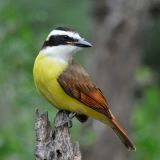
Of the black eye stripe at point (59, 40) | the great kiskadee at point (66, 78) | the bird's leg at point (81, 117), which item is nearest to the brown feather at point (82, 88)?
the great kiskadee at point (66, 78)

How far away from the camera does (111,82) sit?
15867 millimetres

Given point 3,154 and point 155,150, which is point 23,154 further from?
point 155,150

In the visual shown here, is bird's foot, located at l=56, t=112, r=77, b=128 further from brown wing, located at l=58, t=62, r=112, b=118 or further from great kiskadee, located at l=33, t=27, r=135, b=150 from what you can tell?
brown wing, located at l=58, t=62, r=112, b=118

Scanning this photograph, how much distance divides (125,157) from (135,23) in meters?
2.15

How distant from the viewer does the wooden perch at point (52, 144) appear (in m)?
9.86


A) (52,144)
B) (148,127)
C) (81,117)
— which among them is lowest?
(148,127)

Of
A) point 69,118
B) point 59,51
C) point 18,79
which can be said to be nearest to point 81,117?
point 69,118

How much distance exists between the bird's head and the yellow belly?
8 cm

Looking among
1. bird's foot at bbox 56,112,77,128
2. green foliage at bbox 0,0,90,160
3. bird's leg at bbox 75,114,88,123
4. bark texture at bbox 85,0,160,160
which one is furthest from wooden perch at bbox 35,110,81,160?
bark texture at bbox 85,0,160,160

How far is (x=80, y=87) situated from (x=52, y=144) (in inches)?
49.5

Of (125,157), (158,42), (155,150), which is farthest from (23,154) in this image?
(158,42)

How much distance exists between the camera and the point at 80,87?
36.3 ft

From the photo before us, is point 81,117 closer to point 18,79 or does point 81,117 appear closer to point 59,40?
point 59,40

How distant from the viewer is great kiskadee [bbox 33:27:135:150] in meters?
10.8
